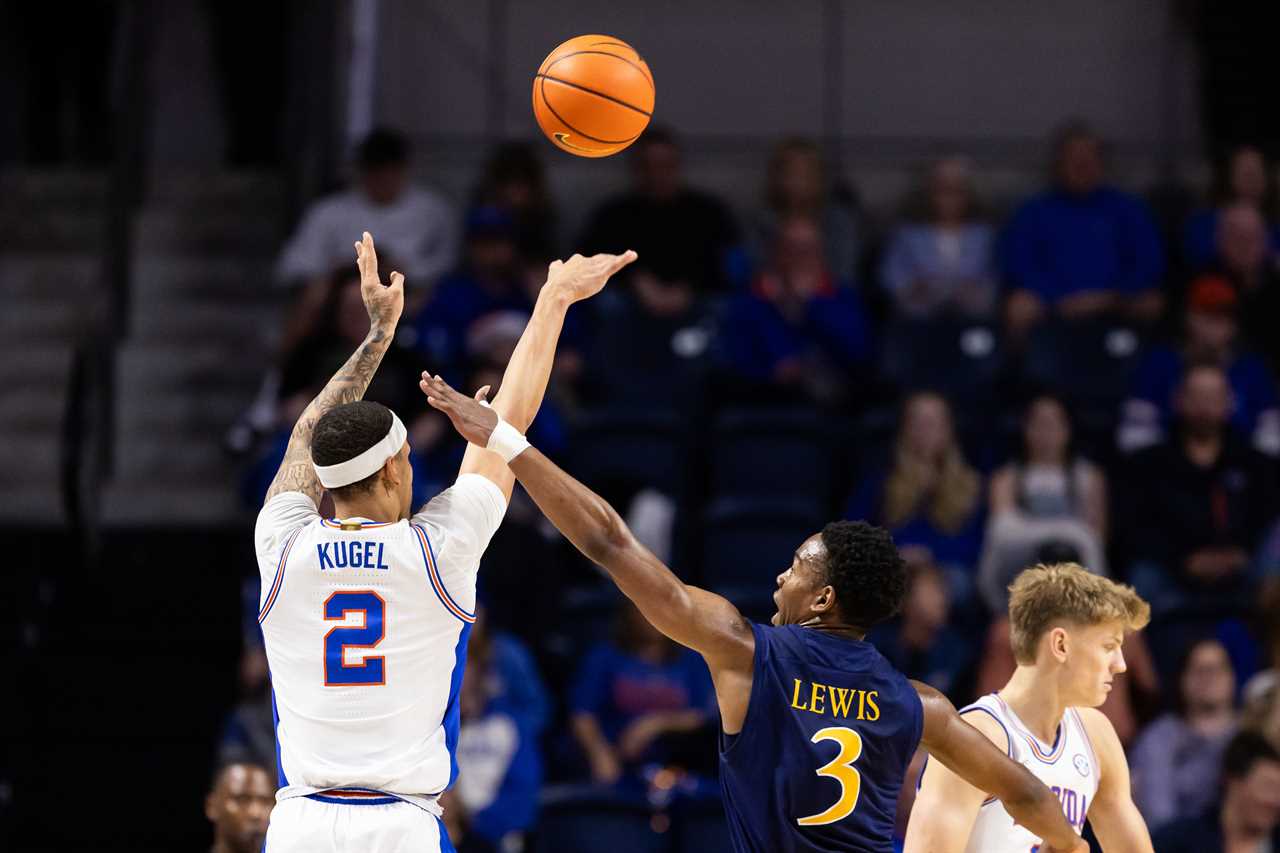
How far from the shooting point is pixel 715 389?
469 inches

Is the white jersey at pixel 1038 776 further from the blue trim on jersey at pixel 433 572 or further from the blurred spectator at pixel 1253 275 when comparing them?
the blurred spectator at pixel 1253 275

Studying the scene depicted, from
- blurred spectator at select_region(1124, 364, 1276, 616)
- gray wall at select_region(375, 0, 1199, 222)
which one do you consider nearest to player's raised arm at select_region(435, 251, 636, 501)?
blurred spectator at select_region(1124, 364, 1276, 616)

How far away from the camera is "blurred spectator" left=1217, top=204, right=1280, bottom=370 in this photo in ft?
40.3

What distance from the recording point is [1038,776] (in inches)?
221

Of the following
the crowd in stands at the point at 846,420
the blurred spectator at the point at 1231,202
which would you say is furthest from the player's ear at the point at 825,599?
the blurred spectator at the point at 1231,202

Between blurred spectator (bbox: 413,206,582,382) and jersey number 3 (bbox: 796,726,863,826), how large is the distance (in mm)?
6809

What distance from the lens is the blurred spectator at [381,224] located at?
12375 millimetres

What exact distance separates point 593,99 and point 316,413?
1535 mm

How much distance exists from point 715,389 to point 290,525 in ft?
22.4

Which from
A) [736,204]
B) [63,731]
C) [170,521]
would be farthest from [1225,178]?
[63,731]

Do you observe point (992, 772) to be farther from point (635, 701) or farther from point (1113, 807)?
point (635, 701)

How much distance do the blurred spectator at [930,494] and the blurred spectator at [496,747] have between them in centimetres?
225

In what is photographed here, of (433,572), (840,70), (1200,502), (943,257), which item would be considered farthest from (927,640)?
(840,70)

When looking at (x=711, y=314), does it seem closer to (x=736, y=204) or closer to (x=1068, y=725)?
(x=736, y=204)
